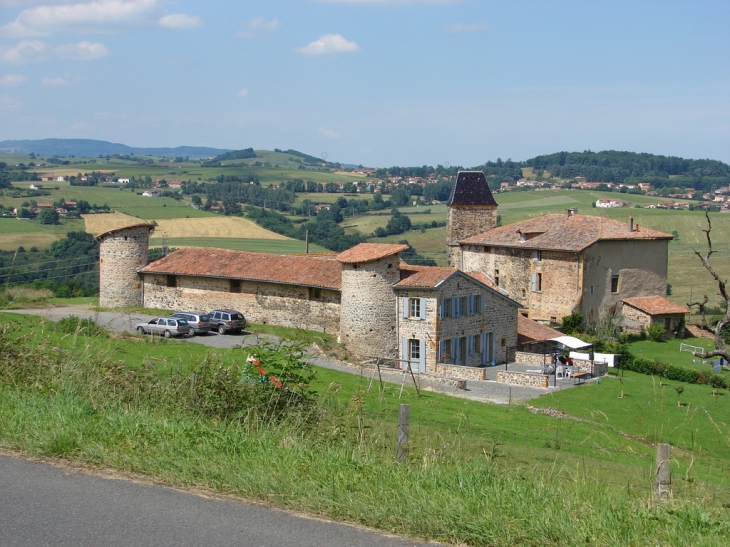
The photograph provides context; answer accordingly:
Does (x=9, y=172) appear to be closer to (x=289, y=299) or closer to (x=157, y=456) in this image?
(x=289, y=299)

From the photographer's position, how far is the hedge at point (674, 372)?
32.9 m

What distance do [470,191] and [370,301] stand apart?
62.7 ft

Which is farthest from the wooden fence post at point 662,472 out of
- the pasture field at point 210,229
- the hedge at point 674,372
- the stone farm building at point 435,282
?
the pasture field at point 210,229

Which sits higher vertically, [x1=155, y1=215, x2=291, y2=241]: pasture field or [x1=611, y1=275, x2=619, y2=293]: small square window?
[x1=611, y1=275, x2=619, y2=293]: small square window

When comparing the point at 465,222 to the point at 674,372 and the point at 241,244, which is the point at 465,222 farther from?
the point at 241,244

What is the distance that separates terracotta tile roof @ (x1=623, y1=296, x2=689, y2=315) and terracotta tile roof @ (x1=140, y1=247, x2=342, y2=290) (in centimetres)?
1722

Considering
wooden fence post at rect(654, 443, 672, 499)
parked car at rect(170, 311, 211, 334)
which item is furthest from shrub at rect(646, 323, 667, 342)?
wooden fence post at rect(654, 443, 672, 499)

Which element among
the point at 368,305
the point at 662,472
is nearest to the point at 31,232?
the point at 368,305

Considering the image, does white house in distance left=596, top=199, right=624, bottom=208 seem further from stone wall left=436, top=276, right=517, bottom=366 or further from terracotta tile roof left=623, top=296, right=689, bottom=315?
stone wall left=436, top=276, right=517, bottom=366

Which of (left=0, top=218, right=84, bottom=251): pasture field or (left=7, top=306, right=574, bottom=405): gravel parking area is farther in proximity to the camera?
(left=0, top=218, right=84, bottom=251): pasture field

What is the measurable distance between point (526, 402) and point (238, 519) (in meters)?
21.6

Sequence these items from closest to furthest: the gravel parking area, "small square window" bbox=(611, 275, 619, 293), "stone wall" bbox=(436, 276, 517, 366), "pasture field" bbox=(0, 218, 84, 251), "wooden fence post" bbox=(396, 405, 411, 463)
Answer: "wooden fence post" bbox=(396, 405, 411, 463)
the gravel parking area
"stone wall" bbox=(436, 276, 517, 366)
"small square window" bbox=(611, 275, 619, 293)
"pasture field" bbox=(0, 218, 84, 251)

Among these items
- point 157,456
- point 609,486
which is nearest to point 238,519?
point 157,456

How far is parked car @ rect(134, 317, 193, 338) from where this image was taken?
1270 inches
